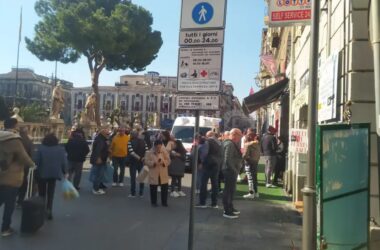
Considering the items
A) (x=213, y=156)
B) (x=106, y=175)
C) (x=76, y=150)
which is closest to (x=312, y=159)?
(x=213, y=156)

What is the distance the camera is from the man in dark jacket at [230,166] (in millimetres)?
9844

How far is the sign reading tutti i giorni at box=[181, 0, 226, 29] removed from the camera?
223 inches

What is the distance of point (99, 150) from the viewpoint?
12.9m

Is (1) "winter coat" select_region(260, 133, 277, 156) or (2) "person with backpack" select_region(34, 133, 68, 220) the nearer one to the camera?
(2) "person with backpack" select_region(34, 133, 68, 220)

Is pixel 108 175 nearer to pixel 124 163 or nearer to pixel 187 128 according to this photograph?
pixel 124 163

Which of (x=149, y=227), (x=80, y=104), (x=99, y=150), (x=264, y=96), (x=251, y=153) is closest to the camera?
(x=149, y=227)

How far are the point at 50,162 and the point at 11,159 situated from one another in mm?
1521

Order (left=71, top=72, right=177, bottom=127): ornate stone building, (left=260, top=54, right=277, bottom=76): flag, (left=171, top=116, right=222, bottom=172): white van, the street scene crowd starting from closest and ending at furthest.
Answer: the street scene crowd, (left=171, top=116, right=222, bottom=172): white van, (left=260, top=54, right=277, bottom=76): flag, (left=71, top=72, right=177, bottom=127): ornate stone building

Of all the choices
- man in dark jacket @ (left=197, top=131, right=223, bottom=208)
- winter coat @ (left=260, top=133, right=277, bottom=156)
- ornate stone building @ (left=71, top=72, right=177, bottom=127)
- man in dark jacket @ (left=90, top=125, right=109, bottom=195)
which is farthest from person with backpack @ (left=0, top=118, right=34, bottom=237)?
ornate stone building @ (left=71, top=72, right=177, bottom=127)

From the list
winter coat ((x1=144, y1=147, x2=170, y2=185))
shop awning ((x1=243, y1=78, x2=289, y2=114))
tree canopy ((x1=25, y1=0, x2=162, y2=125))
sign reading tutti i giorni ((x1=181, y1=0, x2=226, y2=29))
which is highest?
tree canopy ((x1=25, y1=0, x2=162, y2=125))

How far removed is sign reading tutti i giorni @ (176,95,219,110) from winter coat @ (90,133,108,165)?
24.4ft

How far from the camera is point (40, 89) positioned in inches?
5025

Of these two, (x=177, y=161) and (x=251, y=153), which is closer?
(x=177, y=161)

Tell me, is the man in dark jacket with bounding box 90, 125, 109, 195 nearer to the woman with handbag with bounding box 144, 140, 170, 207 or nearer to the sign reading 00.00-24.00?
the woman with handbag with bounding box 144, 140, 170, 207
